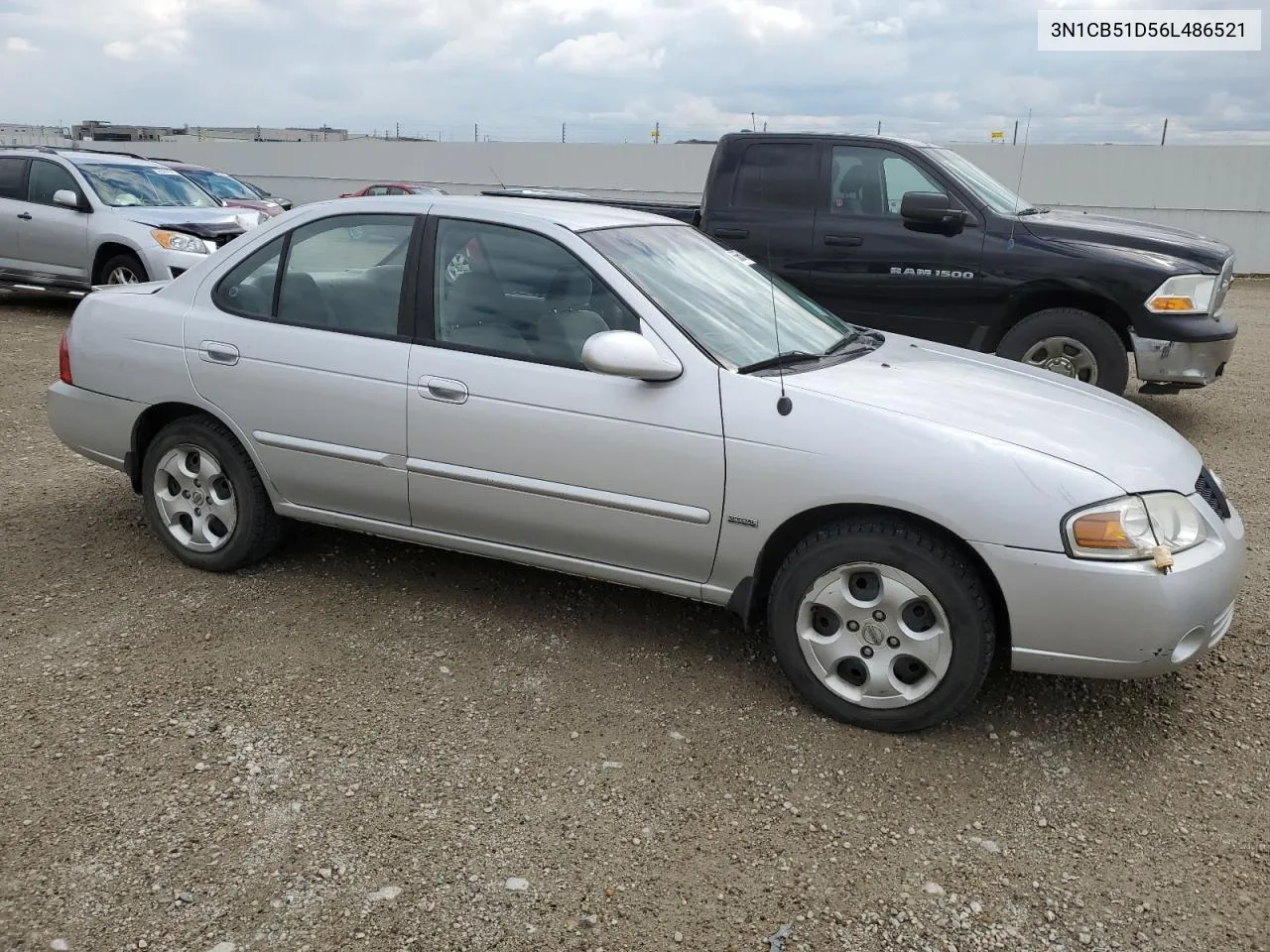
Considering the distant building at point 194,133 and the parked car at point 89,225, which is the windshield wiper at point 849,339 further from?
the distant building at point 194,133

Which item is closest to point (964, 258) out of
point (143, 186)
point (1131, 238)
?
point (1131, 238)

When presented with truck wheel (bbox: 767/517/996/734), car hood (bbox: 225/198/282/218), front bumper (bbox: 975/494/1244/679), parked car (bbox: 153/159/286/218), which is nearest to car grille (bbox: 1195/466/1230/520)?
front bumper (bbox: 975/494/1244/679)

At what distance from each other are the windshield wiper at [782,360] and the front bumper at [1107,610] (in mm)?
978

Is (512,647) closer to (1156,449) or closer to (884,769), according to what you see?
(884,769)

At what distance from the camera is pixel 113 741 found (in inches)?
134

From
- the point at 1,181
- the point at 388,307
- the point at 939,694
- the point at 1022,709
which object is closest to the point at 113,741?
the point at 388,307

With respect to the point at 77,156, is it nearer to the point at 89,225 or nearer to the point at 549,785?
the point at 89,225

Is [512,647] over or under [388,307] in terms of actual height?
under

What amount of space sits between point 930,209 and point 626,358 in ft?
14.5

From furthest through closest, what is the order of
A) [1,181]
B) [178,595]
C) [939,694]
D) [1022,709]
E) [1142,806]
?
[1,181]
[178,595]
[1022,709]
[939,694]
[1142,806]

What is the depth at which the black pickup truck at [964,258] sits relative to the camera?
7102mm

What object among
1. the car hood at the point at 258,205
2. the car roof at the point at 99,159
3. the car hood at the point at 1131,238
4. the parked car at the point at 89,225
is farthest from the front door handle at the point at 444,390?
the car hood at the point at 258,205

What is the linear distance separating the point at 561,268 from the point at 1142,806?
2.55m

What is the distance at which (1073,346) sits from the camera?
729 centimetres
